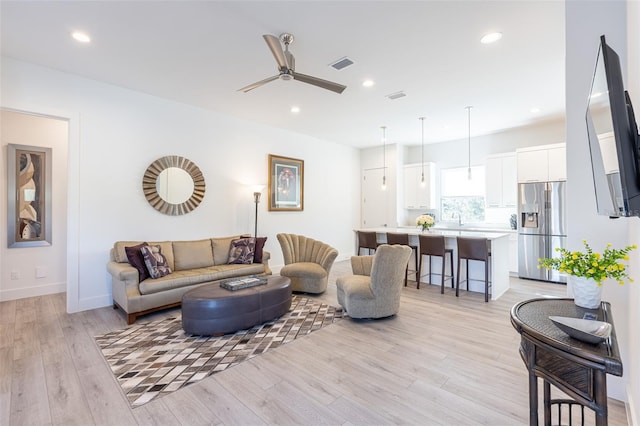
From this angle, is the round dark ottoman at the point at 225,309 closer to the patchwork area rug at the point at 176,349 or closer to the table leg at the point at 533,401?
the patchwork area rug at the point at 176,349

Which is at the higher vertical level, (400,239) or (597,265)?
(597,265)

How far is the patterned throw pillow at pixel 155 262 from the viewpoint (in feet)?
12.1

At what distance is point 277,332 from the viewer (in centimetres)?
312

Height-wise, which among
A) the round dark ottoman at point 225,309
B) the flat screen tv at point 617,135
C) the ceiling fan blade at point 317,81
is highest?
the ceiling fan blade at point 317,81

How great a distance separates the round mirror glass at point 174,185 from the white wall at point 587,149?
15.9ft

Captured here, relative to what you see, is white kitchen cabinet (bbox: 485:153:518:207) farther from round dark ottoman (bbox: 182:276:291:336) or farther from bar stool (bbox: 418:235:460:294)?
round dark ottoman (bbox: 182:276:291:336)

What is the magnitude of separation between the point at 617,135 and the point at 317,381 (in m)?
2.29

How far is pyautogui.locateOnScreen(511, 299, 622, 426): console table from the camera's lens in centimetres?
105

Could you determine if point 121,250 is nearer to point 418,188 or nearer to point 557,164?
point 418,188

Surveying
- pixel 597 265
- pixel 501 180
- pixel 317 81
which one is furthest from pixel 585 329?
pixel 501 180

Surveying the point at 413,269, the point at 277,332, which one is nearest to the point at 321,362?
the point at 277,332

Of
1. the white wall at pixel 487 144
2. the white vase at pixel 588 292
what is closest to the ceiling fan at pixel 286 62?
the white vase at pixel 588 292

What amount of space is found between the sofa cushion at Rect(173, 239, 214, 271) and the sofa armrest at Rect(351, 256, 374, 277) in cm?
225

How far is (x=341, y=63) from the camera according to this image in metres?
3.37
